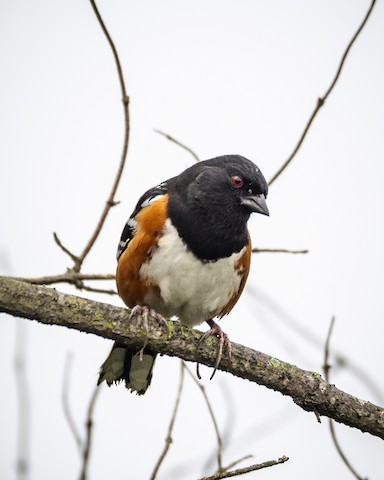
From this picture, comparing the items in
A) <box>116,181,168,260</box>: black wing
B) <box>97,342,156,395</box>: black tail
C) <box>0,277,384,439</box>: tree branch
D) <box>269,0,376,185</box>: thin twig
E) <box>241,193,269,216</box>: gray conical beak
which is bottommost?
<box>97,342,156,395</box>: black tail

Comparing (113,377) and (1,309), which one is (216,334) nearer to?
(113,377)

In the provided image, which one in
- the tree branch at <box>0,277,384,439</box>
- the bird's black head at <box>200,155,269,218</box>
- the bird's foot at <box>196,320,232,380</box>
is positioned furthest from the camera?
the bird's black head at <box>200,155,269,218</box>

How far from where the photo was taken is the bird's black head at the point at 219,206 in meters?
3.43

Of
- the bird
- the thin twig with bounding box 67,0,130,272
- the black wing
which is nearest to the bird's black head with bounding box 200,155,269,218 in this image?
the bird

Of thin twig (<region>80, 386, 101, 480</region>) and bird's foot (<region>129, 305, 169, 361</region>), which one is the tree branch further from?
thin twig (<region>80, 386, 101, 480</region>)

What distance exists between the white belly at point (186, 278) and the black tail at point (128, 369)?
0.27 m

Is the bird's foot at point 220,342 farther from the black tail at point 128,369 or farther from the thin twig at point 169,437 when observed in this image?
the black tail at point 128,369

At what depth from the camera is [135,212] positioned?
3.71 metres

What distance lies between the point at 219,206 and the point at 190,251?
305 mm

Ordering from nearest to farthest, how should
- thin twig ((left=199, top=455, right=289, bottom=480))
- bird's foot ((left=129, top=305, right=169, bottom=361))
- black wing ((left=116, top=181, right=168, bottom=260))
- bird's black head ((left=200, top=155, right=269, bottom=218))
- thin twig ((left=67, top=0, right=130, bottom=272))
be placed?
thin twig ((left=199, top=455, right=289, bottom=480)), bird's foot ((left=129, top=305, right=169, bottom=361)), thin twig ((left=67, top=0, right=130, bottom=272)), bird's black head ((left=200, top=155, right=269, bottom=218)), black wing ((left=116, top=181, right=168, bottom=260))

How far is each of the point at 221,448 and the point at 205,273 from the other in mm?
892

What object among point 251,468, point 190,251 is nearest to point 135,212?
point 190,251

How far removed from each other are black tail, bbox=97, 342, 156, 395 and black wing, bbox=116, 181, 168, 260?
55 centimetres

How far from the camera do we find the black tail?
3447 mm
